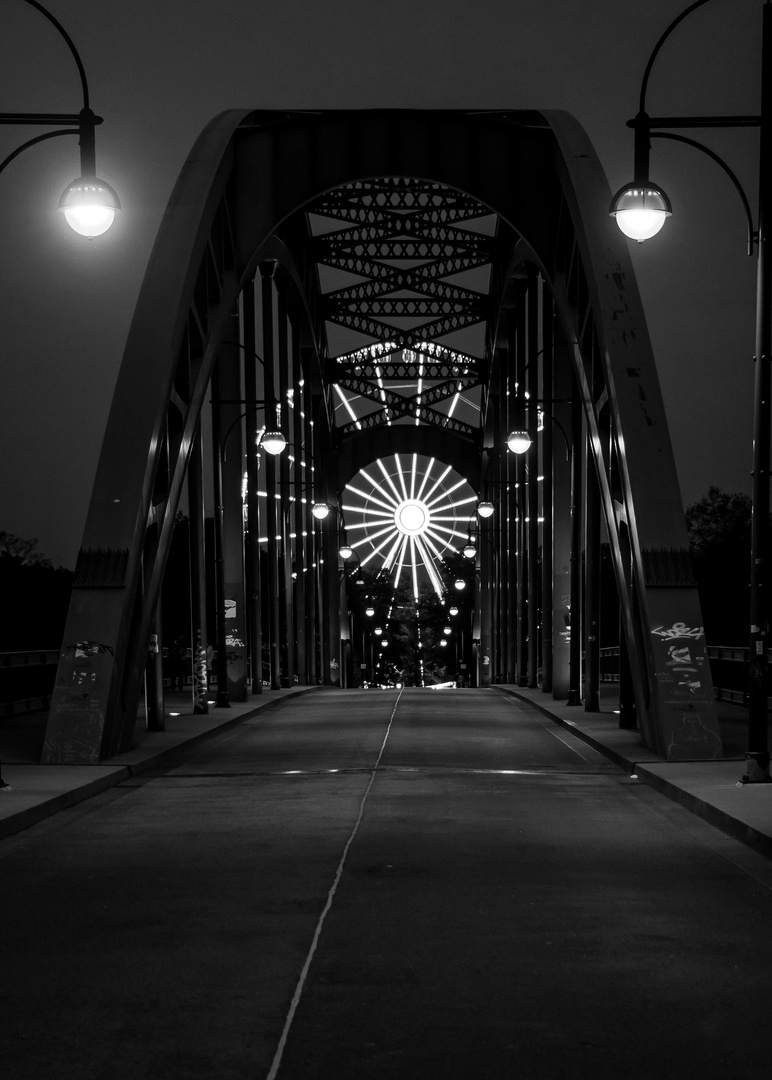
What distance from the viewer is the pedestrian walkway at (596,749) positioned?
13.5 meters

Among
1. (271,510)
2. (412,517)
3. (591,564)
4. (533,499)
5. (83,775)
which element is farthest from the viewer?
(412,517)

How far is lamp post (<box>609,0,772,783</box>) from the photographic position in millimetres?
15812

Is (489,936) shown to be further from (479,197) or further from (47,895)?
(479,197)

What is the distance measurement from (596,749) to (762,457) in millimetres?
7376

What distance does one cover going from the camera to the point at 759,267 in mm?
16422

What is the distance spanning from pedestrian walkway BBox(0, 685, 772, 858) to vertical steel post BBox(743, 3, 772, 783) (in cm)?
51

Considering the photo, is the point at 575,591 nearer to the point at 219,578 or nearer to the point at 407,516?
the point at 219,578

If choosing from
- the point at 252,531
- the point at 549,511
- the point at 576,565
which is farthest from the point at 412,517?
the point at 576,565

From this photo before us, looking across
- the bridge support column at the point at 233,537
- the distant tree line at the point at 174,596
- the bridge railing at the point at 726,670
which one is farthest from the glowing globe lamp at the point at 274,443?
the distant tree line at the point at 174,596

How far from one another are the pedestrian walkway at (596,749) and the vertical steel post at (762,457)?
0.51 metres

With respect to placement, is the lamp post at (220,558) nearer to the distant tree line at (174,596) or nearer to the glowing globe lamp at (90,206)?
the glowing globe lamp at (90,206)

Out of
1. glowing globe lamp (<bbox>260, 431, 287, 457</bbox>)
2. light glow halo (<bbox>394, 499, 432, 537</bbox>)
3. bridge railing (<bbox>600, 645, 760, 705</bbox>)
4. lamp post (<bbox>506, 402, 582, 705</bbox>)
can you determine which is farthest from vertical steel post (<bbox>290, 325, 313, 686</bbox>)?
light glow halo (<bbox>394, 499, 432, 537</bbox>)

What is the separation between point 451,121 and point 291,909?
24014 millimetres

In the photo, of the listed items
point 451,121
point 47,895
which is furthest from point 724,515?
point 47,895
